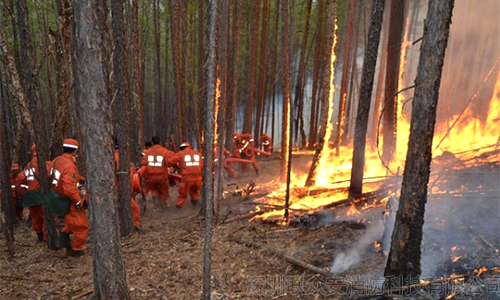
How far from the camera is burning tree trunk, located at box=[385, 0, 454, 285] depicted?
165 inches

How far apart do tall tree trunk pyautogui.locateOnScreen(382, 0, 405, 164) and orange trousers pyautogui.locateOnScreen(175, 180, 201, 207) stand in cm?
553

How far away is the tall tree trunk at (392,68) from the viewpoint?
902cm

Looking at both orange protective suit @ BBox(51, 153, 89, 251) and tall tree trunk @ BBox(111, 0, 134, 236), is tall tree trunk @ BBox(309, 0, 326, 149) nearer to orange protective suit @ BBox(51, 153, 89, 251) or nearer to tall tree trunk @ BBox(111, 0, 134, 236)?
tall tree trunk @ BBox(111, 0, 134, 236)

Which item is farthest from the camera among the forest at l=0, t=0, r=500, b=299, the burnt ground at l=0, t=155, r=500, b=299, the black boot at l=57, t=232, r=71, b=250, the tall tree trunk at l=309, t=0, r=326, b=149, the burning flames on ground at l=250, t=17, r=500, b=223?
the tall tree trunk at l=309, t=0, r=326, b=149

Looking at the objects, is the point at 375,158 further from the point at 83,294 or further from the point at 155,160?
the point at 83,294

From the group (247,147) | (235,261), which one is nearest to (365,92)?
(235,261)

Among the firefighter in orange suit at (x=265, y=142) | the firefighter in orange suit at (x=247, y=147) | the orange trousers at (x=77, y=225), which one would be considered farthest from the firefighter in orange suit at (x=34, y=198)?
the firefighter in orange suit at (x=265, y=142)

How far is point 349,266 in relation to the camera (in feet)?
18.3

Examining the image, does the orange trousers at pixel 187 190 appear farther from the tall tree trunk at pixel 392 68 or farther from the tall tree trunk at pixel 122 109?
the tall tree trunk at pixel 392 68

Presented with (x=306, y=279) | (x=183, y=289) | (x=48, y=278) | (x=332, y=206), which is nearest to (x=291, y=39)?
(x=332, y=206)

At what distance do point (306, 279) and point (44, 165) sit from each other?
16.8 ft

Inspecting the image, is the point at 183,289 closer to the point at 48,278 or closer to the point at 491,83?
the point at 48,278

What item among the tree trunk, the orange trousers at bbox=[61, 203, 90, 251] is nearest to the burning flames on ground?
the orange trousers at bbox=[61, 203, 90, 251]

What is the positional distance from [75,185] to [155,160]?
3690 millimetres
